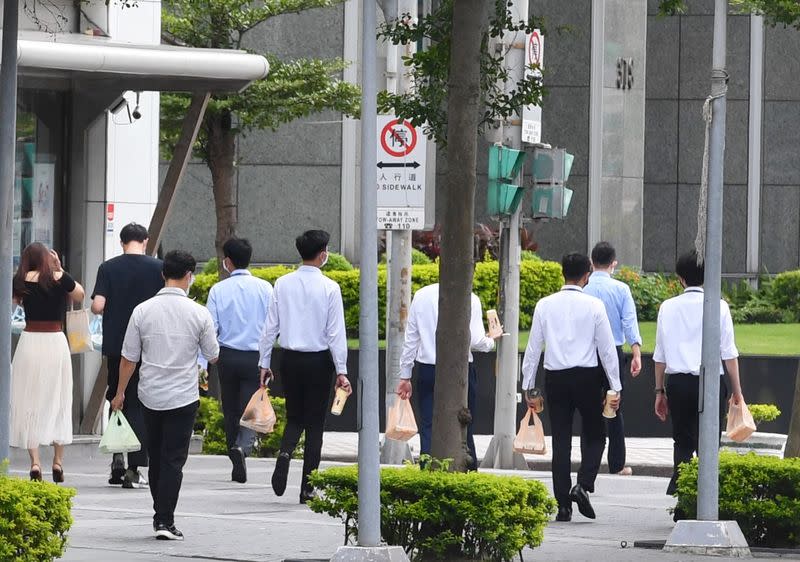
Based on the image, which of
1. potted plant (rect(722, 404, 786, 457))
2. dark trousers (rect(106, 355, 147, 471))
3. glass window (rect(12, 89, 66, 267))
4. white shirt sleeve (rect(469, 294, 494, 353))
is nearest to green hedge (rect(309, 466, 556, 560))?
white shirt sleeve (rect(469, 294, 494, 353))

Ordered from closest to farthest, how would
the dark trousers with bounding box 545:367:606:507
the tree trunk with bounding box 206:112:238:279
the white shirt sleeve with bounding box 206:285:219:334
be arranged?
the dark trousers with bounding box 545:367:606:507 < the white shirt sleeve with bounding box 206:285:219:334 < the tree trunk with bounding box 206:112:238:279

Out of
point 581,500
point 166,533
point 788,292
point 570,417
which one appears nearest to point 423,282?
point 788,292

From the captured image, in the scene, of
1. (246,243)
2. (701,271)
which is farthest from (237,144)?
(701,271)

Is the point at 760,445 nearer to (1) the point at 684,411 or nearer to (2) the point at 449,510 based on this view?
(1) the point at 684,411

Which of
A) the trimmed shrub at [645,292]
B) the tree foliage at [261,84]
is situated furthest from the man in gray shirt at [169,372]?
the trimmed shrub at [645,292]

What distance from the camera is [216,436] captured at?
17.1 metres

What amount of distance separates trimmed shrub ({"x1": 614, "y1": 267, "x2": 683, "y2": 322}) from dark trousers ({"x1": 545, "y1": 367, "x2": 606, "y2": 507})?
15.3 m

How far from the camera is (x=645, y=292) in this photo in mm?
27891

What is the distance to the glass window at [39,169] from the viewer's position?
51.3 ft

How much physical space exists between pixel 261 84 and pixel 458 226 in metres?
12.3

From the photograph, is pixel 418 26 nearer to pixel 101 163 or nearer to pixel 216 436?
pixel 101 163

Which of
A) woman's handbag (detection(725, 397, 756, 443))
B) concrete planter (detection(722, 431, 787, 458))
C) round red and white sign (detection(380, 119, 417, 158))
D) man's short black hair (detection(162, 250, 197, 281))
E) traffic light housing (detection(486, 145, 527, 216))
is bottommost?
concrete planter (detection(722, 431, 787, 458))

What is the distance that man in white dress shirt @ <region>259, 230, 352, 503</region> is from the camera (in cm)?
1222

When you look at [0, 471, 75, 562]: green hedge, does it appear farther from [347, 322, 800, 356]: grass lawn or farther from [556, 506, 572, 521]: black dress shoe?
[347, 322, 800, 356]: grass lawn
